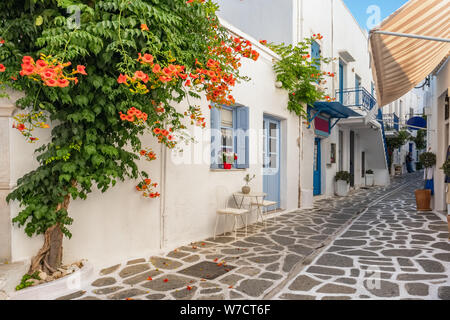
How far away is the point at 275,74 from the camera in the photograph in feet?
27.5

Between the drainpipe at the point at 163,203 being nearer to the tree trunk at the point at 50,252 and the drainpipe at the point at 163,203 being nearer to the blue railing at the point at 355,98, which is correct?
the tree trunk at the point at 50,252

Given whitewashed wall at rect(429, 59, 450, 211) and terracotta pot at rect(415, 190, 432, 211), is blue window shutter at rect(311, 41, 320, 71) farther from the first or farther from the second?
terracotta pot at rect(415, 190, 432, 211)

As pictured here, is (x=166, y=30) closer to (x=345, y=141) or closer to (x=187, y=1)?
(x=187, y=1)

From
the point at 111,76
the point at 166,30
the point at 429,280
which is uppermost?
the point at 166,30

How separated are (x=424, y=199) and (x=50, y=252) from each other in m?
9.05

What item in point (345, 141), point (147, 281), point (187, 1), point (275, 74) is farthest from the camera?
point (345, 141)

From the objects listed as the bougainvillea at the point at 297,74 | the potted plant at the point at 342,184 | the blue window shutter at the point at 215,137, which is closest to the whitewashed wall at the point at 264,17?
the bougainvillea at the point at 297,74

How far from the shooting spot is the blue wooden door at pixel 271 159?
8.32 m

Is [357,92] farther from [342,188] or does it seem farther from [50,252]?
[50,252]

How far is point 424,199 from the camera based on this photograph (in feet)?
29.1

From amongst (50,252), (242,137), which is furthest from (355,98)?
(50,252)

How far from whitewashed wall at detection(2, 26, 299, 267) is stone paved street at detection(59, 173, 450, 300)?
27 centimetres

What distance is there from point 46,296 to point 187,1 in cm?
346

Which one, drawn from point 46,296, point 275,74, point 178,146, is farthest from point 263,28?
point 46,296
